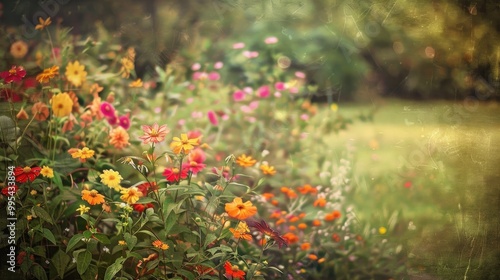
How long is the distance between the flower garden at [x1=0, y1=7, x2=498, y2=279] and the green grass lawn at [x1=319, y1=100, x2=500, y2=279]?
2 cm

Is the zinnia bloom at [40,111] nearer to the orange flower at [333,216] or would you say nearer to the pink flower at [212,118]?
the pink flower at [212,118]

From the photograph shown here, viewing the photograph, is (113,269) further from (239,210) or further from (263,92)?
(263,92)

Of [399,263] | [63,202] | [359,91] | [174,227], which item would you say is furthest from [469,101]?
[63,202]

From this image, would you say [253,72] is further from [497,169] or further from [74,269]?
[74,269]

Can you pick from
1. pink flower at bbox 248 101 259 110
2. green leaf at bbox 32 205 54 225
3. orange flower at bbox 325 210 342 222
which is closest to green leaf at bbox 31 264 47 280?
green leaf at bbox 32 205 54 225

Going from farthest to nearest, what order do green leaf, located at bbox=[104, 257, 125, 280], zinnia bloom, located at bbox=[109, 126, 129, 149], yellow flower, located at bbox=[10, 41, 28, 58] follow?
yellow flower, located at bbox=[10, 41, 28, 58] → zinnia bloom, located at bbox=[109, 126, 129, 149] → green leaf, located at bbox=[104, 257, 125, 280]

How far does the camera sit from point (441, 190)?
2852 millimetres

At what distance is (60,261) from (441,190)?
5.68ft

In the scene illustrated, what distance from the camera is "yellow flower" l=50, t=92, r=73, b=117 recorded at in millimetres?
2275

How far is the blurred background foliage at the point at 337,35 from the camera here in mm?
2672

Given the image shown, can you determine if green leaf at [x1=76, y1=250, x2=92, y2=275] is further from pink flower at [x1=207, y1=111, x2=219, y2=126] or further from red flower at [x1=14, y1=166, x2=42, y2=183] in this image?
pink flower at [x1=207, y1=111, x2=219, y2=126]

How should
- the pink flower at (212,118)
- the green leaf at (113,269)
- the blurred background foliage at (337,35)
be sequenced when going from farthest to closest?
the pink flower at (212,118), the blurred background foliage at (337,35), the green leaf at (113,269)

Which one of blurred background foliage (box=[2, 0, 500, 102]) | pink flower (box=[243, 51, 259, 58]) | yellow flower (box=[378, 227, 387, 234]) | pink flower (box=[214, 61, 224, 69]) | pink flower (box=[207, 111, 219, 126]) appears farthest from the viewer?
pink flower (box=[214, 61, 224, 69])

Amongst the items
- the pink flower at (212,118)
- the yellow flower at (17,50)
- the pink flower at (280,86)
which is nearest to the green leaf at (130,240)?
the yellow flower at (17,50)
